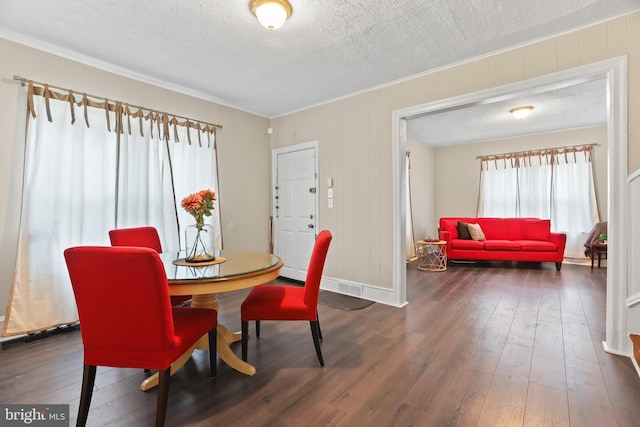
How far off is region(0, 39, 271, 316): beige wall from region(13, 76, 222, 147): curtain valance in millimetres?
79

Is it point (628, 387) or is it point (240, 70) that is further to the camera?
point (240, 70)

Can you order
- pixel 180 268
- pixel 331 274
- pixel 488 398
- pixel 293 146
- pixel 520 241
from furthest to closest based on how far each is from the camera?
pixel 520 241 < pixel 293 146 < pixel 331 274 < pixel 180 268 < pixel 488 398

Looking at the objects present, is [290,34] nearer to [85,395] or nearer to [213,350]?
[213,350]

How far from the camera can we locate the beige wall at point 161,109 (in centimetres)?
245

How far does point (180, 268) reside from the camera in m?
2.03

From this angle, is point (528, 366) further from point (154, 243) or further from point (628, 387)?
point (154, 243)

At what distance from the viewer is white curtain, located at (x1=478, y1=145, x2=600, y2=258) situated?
18.3 feet

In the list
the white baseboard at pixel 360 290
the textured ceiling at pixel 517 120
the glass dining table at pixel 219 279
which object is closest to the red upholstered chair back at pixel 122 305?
the glass dining table at pixel 219 279

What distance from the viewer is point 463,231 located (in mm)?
5801

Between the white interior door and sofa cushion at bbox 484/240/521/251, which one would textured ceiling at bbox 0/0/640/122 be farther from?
sofa cushion at bbox 484/240/521/251

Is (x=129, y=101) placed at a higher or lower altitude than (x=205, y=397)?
higher

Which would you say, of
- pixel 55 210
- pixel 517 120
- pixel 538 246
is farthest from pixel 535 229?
pixel 55 210

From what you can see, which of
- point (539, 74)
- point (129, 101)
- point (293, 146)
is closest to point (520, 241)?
point (539, 74)

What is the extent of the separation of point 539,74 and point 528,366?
2.39 meters
